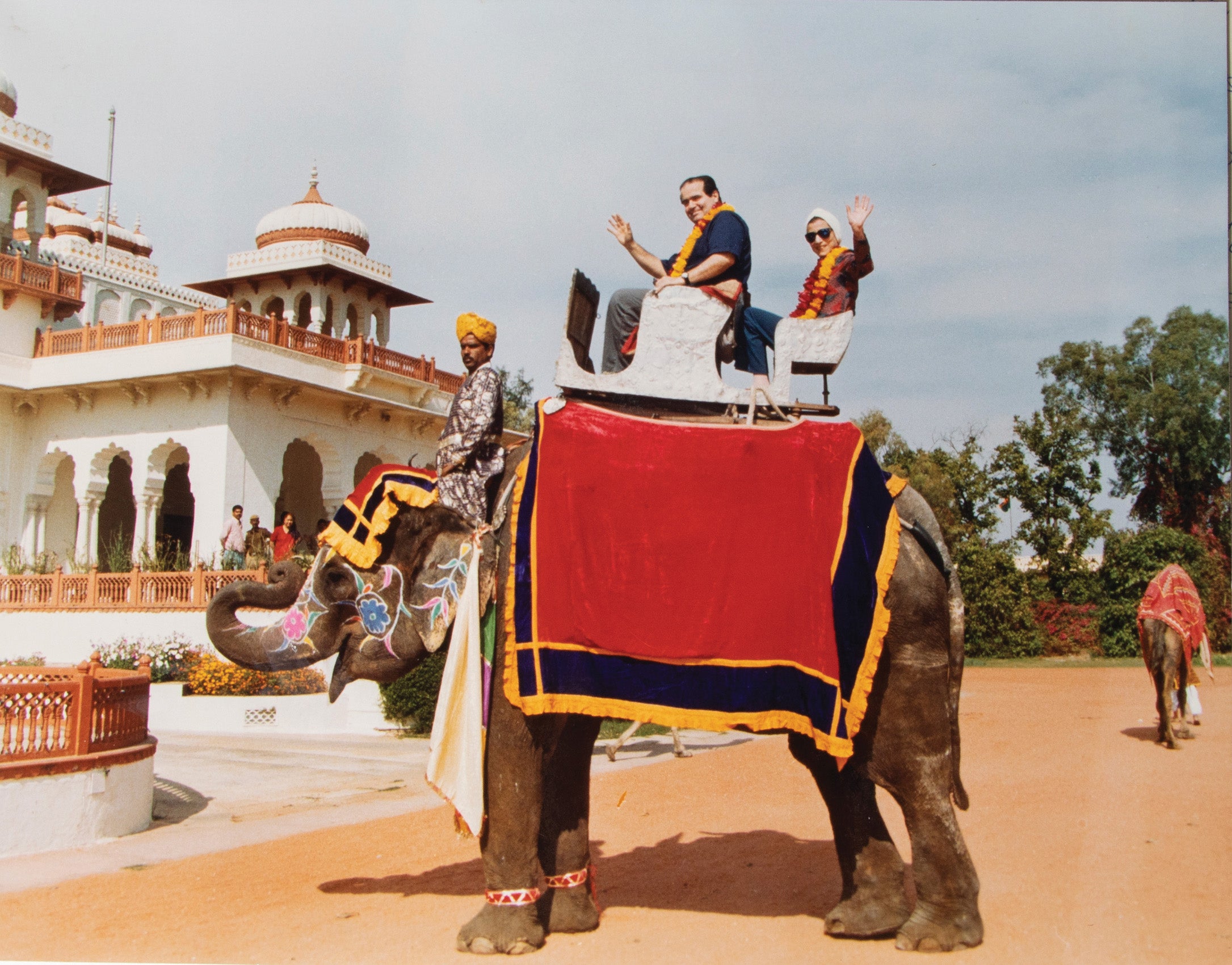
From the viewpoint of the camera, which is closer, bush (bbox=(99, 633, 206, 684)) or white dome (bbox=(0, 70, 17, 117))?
bush (bbox=(99, 633, 206, 684))

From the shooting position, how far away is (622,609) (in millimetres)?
4762

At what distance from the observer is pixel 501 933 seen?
471 centimetres

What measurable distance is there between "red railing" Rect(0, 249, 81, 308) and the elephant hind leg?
73.0 ft

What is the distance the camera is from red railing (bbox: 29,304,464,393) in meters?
20.4

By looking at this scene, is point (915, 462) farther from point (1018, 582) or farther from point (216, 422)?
point (216, 422)

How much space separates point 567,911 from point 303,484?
2217cm

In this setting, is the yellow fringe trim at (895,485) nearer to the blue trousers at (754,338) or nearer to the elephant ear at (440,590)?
the blue trousers at (754,338)

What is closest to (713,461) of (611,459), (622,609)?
(611,459)

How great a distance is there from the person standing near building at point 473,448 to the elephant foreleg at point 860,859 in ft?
6.17

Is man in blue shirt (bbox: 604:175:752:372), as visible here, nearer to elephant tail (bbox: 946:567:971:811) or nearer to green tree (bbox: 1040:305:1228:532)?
elephant tail (bbox: 946:567:971:811)

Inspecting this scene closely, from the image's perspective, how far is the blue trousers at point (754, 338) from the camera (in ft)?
17.7

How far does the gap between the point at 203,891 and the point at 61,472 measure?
2100cm

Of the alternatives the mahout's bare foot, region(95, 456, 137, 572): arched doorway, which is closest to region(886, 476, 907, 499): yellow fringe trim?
the mahout's bare foot

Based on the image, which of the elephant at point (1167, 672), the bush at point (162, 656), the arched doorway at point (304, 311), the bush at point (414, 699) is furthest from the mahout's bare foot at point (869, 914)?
the arched doorway at point (304, 311)
